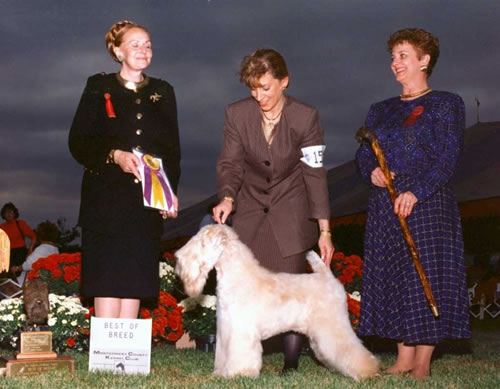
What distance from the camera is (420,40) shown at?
3.97 metres

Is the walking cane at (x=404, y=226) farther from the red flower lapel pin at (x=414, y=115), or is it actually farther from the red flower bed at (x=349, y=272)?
the red flower bed at (x=349, y=272)

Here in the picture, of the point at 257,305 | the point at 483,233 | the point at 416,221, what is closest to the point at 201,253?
the point at 257,305

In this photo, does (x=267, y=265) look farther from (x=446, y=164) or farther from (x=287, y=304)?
(x=446, y=164)

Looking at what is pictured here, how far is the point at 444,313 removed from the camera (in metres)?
3.95

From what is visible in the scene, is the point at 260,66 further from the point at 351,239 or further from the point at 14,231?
the point at 351,239

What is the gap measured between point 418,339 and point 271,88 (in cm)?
169

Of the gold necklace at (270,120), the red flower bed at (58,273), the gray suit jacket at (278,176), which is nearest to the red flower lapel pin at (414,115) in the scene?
the gray suit jacket at (278,176)

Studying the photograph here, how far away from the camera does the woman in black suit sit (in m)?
3.92

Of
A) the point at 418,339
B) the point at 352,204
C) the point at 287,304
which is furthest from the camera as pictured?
the point at 352,204

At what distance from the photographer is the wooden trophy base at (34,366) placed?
3865mm

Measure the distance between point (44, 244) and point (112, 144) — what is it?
4122 millimetres

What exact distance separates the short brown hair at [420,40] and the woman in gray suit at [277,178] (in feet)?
2.15

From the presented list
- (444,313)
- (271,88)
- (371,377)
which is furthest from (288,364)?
(271,88)

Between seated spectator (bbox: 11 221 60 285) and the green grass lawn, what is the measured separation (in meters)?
2.15
